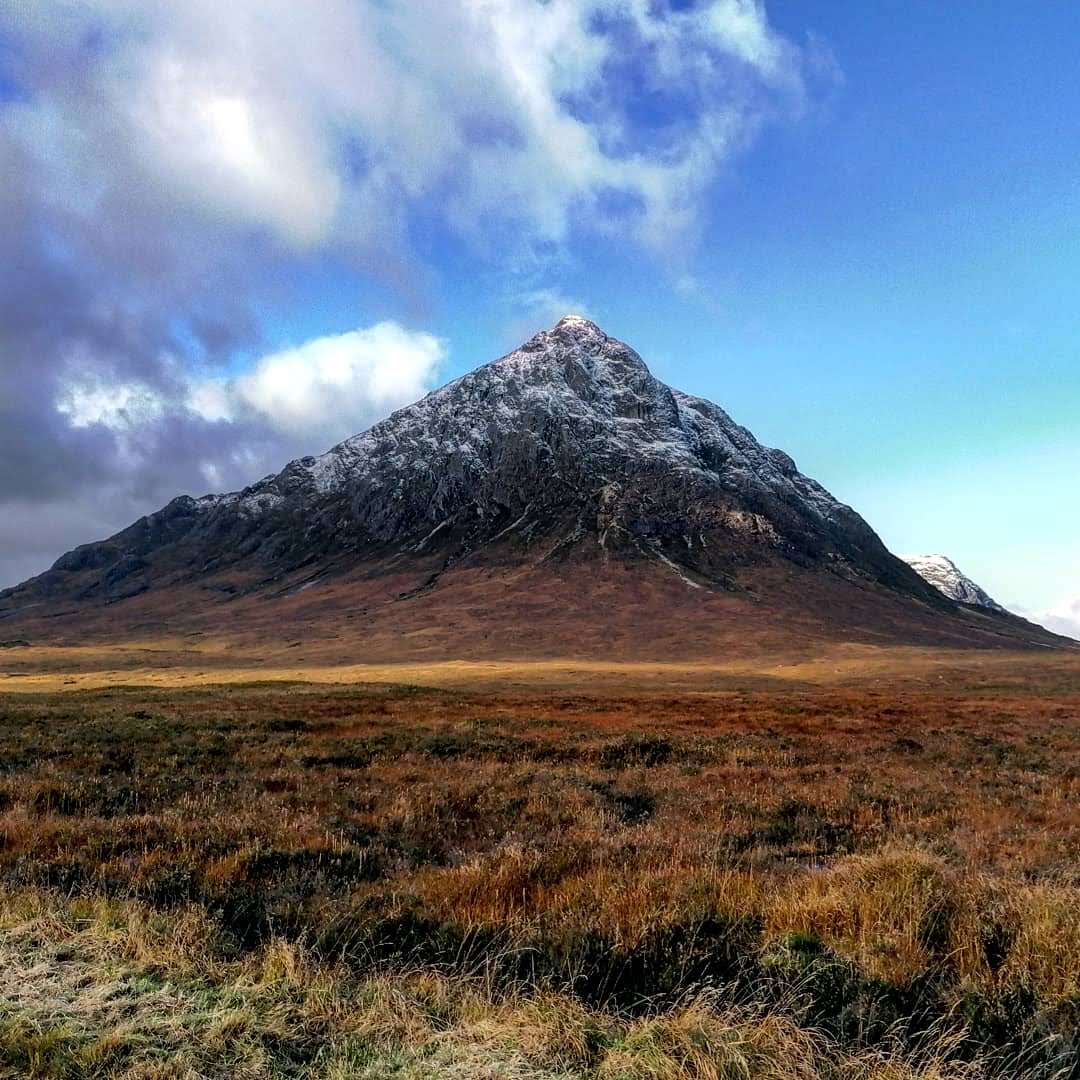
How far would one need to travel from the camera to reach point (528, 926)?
6.57 meters

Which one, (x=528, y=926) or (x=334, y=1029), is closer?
(x=334, y=1029)

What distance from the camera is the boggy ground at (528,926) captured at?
477 centimetres

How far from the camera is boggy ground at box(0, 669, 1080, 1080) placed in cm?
477

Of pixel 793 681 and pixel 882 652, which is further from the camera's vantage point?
pixel 882 652

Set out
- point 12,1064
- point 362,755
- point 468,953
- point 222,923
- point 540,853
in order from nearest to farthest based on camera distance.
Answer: point 12,1064 → point 468,953 → point 222,923 → point 540,853 → point 362,755

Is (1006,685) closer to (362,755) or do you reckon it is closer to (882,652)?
(882,652)

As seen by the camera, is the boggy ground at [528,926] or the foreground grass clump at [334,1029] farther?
the boggy ground at [528,926]

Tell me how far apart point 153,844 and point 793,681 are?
7181 cm

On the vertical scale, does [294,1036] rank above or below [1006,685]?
above

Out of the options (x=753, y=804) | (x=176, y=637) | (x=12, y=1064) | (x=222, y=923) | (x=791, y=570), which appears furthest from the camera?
(x=791, y=570)

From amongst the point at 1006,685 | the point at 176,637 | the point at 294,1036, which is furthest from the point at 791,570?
the point at 294,1036

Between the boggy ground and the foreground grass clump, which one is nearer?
the foreground grass clump

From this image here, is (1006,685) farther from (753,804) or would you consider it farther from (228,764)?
(228,764)

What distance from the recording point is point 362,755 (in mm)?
19328
